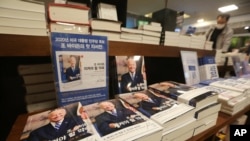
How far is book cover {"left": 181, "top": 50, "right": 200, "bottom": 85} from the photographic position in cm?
91

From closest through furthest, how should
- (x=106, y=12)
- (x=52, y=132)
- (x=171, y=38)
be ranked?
(x=52, y=132)
(x=106, y=12)
(x=171, y=38)

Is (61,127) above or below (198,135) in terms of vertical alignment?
above

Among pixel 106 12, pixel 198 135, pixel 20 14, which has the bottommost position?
pixel 198 135

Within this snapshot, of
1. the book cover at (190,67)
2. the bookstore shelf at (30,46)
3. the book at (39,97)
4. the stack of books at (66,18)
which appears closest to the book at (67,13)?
the stack of books at (66,18)

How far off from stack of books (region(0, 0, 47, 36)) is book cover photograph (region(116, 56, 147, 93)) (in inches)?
13.4

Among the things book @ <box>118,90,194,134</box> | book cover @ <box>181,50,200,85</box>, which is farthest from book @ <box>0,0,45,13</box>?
book cover @ <box>181,50,200,85</box>

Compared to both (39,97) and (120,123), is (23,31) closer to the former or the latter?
(39,97)

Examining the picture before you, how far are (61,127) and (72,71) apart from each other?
0.21 metres

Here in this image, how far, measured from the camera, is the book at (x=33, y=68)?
0.59 meters

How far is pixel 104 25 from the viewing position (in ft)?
2.19

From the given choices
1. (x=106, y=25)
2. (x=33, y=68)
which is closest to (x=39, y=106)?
(x=33, y=68)

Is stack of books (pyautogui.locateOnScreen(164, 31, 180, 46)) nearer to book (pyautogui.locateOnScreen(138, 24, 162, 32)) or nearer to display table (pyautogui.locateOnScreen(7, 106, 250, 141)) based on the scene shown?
book (pyautogui.locateOnScreen(138, 24, 162, 32))

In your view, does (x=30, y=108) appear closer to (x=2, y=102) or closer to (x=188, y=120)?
(x=2, y=102)

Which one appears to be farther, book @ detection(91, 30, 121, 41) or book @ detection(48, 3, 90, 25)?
book @ detection(91, 30, 121, 41)
